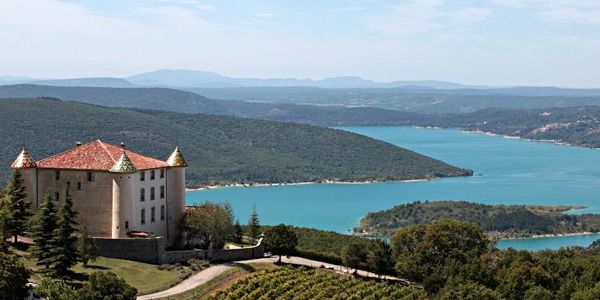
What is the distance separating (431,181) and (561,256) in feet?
397

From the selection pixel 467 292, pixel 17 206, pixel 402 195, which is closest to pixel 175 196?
pixel 17 206

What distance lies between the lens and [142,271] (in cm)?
4000

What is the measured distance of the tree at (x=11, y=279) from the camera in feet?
103

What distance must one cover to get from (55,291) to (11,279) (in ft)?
6.58

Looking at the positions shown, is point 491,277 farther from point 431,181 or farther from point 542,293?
point 431,181

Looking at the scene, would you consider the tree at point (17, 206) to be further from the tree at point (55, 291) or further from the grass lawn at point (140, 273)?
the tree at point (55, 291)

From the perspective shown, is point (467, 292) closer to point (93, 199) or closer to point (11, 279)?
point (93, 199)

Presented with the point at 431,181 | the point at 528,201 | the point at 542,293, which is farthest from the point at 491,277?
the point at 431,181

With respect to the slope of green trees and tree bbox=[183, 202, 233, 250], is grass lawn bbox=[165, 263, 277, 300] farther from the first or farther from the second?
the slope of green trees

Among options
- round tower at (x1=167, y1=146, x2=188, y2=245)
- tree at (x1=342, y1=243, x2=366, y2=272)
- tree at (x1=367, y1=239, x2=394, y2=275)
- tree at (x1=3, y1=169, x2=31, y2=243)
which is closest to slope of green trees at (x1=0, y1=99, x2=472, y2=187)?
round tower at (x1=167, y1=146, x2=188, y2=245)

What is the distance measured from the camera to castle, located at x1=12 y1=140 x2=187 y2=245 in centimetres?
4294

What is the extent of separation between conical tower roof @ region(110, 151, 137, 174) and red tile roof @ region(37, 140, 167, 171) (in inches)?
16.9

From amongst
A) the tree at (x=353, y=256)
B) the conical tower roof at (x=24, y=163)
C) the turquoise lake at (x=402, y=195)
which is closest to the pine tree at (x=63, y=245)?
the conical tower roof at (x=24, y=163)

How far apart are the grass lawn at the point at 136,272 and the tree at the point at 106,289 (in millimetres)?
3431
